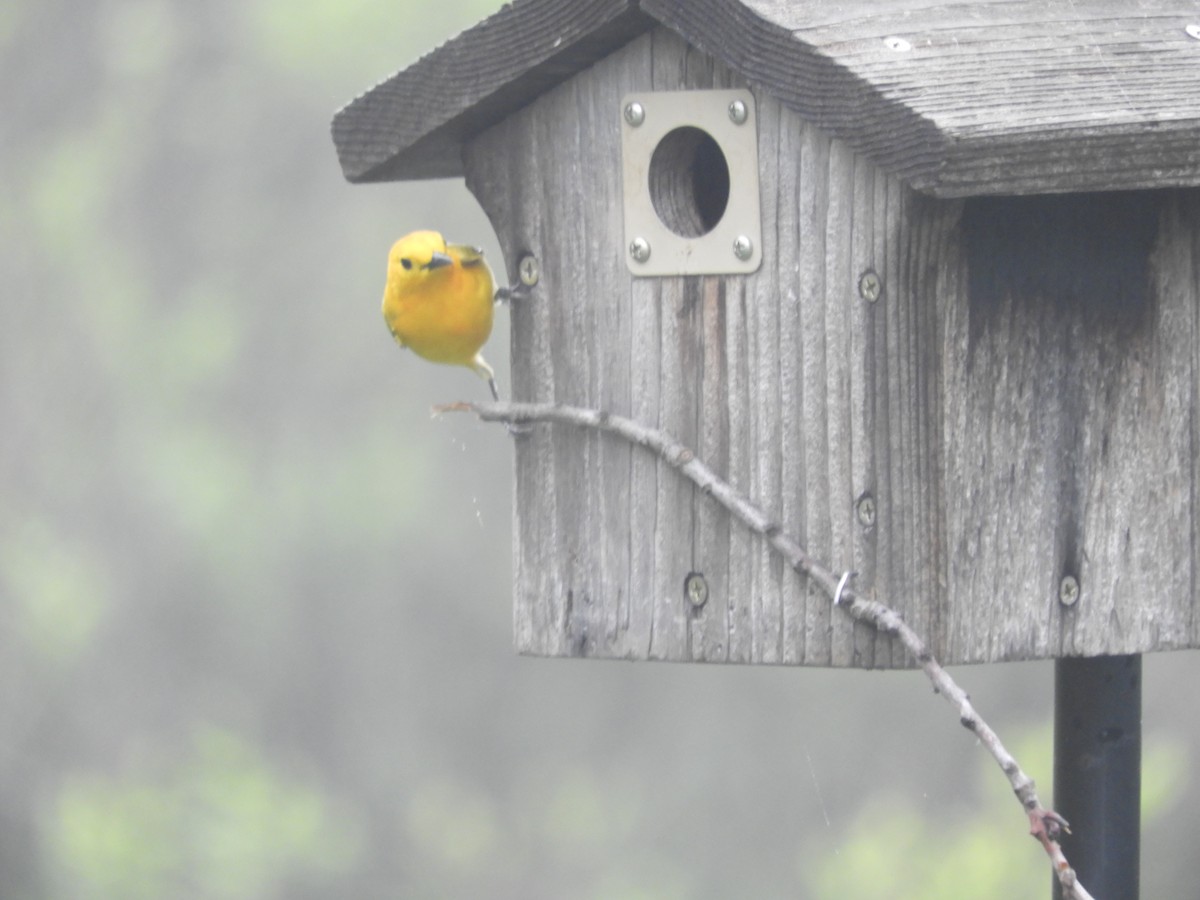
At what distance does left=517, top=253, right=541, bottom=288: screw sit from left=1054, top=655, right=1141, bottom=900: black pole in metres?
1.09

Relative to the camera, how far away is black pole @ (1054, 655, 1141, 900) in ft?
9.81

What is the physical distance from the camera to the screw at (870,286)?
2629mm

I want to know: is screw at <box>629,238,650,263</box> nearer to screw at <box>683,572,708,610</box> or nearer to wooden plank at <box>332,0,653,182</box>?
wooden plank at <box>332,0,653,182</box>

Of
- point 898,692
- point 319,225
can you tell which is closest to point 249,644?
point 319,225

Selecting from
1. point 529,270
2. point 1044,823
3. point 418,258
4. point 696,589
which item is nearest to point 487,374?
point 418,258

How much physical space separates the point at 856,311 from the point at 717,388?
10.4 inches

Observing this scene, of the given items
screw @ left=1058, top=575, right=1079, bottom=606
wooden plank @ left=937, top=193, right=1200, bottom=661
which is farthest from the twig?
screw @ left=1058, top=575, right=1079, bottom=606

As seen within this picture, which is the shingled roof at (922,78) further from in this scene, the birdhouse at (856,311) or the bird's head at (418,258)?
the bird's head at (418,258)

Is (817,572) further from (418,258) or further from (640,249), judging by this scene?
(418,258)

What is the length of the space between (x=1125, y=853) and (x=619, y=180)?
1368 millimetres

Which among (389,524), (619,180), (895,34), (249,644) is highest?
(895,34)

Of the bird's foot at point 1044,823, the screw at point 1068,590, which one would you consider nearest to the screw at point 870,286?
the screw at point 1068,590

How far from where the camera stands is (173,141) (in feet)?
36.7

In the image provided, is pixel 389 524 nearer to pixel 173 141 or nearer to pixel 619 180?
pixel 173 141
